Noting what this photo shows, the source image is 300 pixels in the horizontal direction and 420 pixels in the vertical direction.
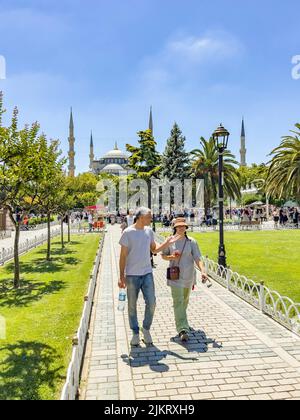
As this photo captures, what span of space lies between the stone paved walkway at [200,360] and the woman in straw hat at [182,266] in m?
0.43

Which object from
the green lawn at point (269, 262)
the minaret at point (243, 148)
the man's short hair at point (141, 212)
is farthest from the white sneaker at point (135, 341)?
the minaret at point (243, 148)

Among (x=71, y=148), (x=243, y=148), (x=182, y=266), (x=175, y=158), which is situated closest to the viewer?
(x=182, y=266)

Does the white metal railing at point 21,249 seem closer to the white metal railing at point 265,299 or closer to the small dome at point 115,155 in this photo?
the white metal railing at point 265,299

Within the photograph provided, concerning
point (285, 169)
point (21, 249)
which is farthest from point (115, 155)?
point (21, 249)

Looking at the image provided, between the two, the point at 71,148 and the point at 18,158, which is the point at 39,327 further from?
the point at 71,148

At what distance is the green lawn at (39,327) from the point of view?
4430 mm

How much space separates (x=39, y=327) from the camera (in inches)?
259

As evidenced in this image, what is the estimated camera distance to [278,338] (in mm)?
5574

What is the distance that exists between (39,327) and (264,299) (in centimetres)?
456

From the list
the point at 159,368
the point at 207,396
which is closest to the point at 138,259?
the point at 159,368

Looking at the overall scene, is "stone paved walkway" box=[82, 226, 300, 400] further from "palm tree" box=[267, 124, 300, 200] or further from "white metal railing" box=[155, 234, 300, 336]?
"palm tree" box=[267, 124, 300, 200]

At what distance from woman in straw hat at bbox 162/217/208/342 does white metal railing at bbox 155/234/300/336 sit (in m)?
1.81

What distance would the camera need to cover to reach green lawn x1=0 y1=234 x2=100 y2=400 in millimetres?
4430

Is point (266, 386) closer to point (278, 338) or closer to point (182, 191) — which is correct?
point (278, 338)
